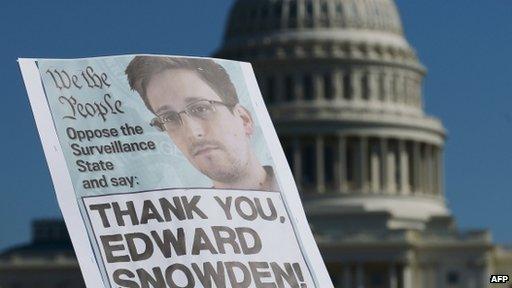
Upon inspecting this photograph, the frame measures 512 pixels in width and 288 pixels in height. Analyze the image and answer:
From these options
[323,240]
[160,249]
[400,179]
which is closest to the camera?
[160,249]

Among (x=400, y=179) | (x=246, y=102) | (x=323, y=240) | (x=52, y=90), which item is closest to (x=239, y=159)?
(x=246, y=102)

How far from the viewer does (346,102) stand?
182 m

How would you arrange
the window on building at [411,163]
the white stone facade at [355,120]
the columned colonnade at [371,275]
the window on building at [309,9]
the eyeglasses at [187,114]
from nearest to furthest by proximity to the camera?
1. the eyeglasses at [187,114]
2. the columned colonnade at [371,275]
3. the white stone facade at [355,120]
4. the window on building at [411,163]
5. the window on building at [309,9]

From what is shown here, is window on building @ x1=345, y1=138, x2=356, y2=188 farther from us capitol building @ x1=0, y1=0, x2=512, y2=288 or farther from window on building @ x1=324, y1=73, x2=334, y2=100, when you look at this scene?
window on building @ x1=324, y1=73, x2=334, y2=100

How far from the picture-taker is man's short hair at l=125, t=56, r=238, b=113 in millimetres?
12673

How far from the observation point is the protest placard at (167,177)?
12.1 metres

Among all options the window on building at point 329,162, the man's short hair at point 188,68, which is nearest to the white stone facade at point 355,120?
the window on building at point 329,162

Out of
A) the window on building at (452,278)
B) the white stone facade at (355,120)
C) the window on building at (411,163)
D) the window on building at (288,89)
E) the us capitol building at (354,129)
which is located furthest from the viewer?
the window on building at (288,89)

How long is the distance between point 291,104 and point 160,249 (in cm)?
16930

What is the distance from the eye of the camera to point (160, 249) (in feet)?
39.5

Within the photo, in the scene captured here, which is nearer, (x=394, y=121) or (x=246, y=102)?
(x=246, y=102)

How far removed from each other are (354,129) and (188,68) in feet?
549

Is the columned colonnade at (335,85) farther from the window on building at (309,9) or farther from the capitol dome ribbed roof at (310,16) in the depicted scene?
the window on building at (309,9)

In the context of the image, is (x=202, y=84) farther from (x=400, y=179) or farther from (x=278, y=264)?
(x=400, y=179)
